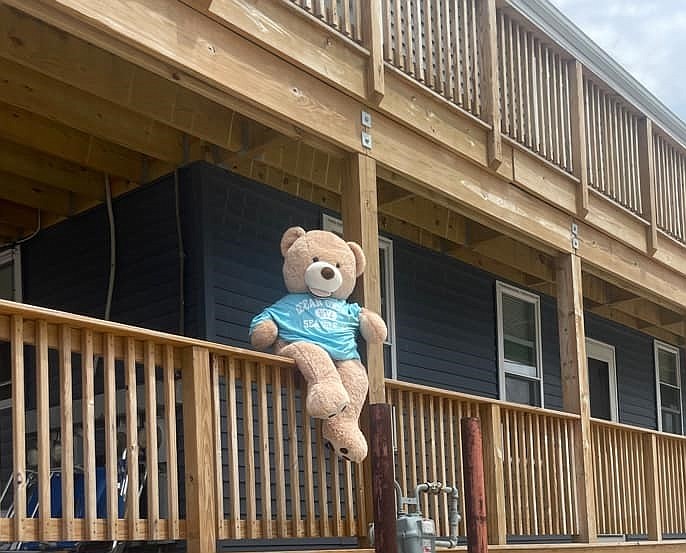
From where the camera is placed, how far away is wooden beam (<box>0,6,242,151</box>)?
19.6 feet

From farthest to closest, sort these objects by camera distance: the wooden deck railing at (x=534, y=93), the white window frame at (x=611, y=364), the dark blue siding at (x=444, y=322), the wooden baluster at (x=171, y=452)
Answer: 1. the white window frame at (x=611, y=364)
2. the dark blue siding at (x=444, y=322)
3. the wooden deck railing at (x=534, y=93)
4. the wooden baluster at (x=171, y=452)

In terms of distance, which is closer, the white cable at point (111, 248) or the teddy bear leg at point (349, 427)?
the teddy bear leg at point (349, 427)

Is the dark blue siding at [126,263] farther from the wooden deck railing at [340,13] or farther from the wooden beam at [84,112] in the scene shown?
the wooden deck railing at [340,13]

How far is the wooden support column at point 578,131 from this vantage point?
9.23m

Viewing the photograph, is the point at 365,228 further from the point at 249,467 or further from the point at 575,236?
the point at 575,236

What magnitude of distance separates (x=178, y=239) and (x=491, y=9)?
283 cm

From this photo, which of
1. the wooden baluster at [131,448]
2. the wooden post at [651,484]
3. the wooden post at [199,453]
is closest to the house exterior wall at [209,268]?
the wooden post at [651,484]

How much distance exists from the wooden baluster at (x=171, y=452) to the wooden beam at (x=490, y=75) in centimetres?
361

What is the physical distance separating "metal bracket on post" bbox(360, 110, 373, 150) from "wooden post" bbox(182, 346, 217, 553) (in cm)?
202

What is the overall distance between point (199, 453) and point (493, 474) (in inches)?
110

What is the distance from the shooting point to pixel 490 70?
8211 millimetres

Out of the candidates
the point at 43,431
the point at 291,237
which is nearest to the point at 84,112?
the point at 291,237

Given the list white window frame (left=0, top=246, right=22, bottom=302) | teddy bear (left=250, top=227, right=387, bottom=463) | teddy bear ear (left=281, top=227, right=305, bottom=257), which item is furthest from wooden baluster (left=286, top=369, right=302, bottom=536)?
white window frame (left=0, top=246, right=22, bottom=302)

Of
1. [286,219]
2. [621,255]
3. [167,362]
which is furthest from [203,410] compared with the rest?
[621,255]
